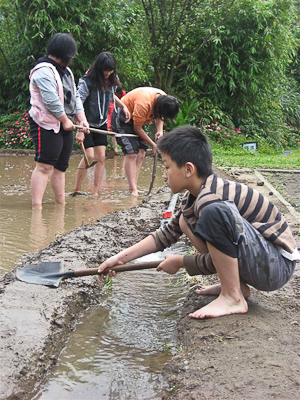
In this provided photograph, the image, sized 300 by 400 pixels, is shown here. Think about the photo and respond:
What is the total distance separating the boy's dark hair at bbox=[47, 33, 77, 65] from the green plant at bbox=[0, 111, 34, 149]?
658cm

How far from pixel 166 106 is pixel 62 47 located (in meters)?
1.23

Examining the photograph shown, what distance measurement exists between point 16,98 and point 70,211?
26.3ft

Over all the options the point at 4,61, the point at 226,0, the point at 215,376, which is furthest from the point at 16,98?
the point at 215,376

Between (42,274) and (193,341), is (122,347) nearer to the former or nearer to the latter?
(193,341)

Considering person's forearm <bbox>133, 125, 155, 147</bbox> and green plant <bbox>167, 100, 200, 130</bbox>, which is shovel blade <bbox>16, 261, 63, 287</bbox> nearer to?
person's forearm <bbox>133, 125, 155, 147</bbox>

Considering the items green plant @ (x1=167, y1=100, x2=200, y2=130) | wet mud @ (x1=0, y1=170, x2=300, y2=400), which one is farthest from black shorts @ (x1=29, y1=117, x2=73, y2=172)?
green plant @ (x1=167, y1=100, x2=200, y2=130)

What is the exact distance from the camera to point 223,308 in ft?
8.45

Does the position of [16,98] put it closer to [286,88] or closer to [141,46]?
[141,46]

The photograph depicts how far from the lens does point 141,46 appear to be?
1253 cm

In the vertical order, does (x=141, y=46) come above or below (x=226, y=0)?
below

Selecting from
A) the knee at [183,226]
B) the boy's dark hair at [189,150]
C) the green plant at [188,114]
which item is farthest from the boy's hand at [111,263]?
the green plant at [188,114]

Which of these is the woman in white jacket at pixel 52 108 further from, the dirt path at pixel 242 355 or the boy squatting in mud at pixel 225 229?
the dirt path at pixel 242 355

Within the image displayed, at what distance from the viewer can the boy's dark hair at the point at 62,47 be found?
4.96 metres

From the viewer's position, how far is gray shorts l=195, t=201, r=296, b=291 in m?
2.46
